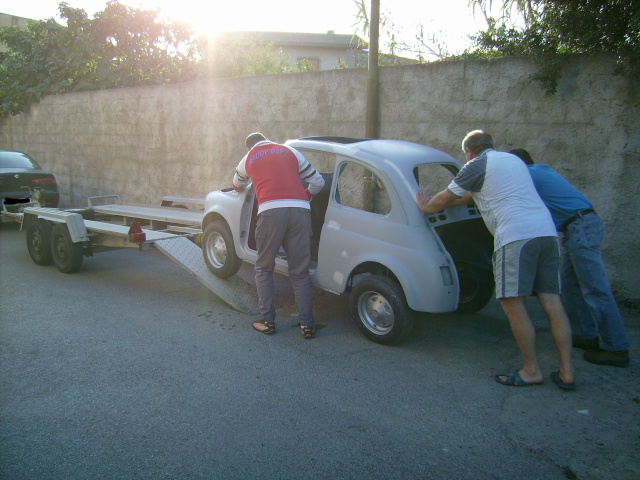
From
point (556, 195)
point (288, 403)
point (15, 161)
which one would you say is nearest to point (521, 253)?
point (556, 195)

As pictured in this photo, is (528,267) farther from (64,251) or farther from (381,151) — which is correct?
(64,251)

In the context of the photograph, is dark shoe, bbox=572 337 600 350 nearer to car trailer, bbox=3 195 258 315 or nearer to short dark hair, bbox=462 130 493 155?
short dark hair, bbox=462 130 493 155

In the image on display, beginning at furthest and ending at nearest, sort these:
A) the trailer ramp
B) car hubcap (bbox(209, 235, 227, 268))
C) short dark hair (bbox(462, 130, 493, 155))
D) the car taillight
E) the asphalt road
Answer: the car taillight → car hubcap (bbox(209, 235, 227, 268)) → the trailer ramp → short dark hair (bbox(462, 130, 493, 155)) → the asphalt road

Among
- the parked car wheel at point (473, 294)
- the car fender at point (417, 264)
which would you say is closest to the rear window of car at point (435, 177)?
the parked car wheel at point (473, 294)

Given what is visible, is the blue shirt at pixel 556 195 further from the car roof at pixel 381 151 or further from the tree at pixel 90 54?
the tree at pixel 90 54

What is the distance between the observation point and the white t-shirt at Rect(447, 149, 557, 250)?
3.91m

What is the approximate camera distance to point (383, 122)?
7.56 metres

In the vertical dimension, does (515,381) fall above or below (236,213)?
below

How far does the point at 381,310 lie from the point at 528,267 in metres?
1.36

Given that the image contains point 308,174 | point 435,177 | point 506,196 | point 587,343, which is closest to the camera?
point 506,196

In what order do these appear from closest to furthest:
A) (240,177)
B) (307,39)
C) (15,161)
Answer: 1. (240,177)
2. (15,161)
3. (307,39)

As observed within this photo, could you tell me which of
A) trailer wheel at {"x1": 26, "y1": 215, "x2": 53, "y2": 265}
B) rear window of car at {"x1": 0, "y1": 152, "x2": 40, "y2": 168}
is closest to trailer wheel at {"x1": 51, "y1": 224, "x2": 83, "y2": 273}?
trailer wheel at {"x1": 26, "y1": 215, "x2": 53, "y2": 265}

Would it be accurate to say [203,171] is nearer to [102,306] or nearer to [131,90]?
[131,90]

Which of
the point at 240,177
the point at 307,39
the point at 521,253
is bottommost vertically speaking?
the point at 521,253
